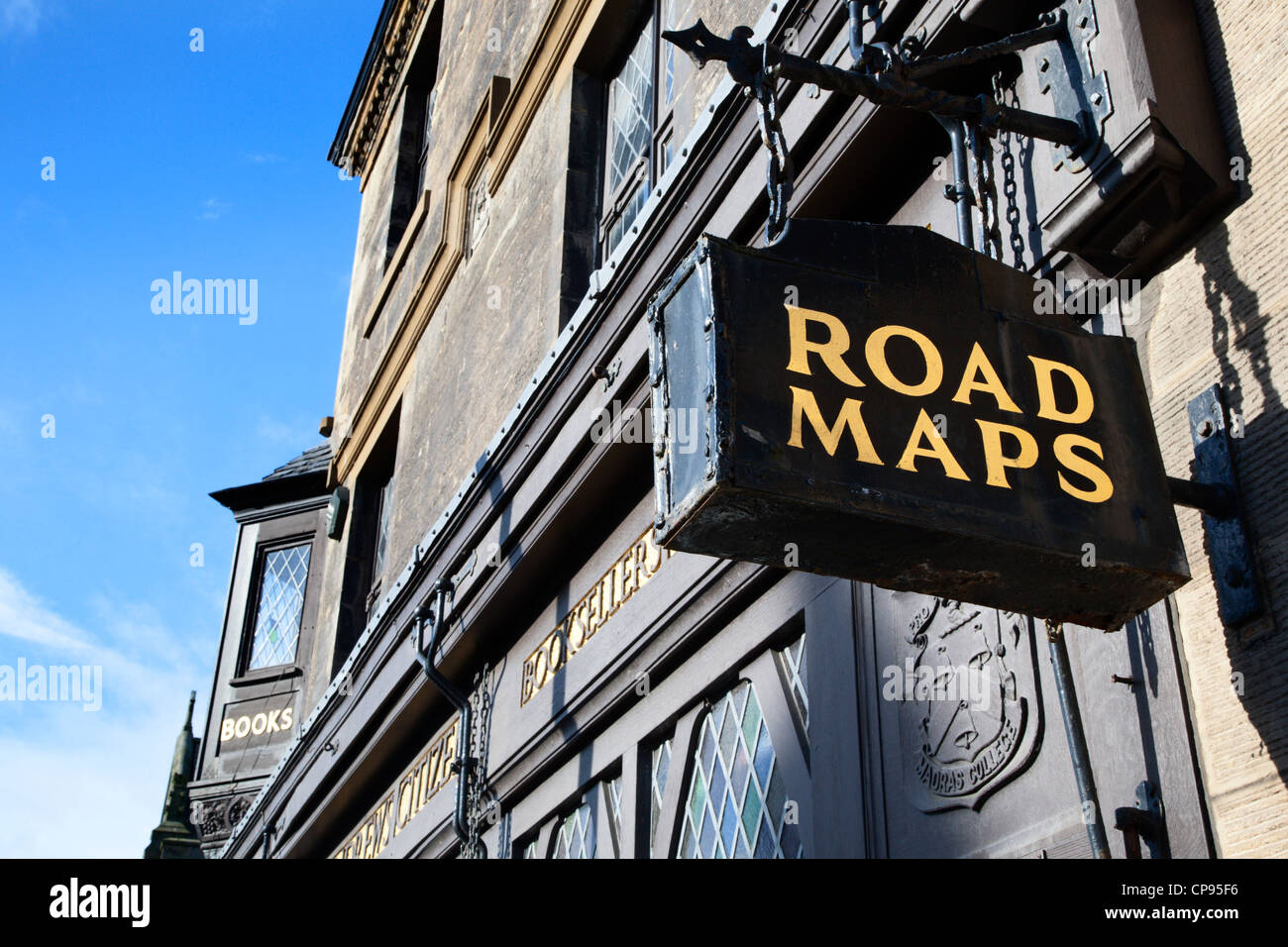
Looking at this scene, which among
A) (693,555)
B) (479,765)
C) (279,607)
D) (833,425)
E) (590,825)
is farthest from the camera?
(279,607)

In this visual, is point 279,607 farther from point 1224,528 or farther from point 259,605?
point 1224,528

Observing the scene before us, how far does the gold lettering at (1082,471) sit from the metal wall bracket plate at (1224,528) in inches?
15.8

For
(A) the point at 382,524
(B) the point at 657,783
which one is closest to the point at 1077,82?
(B) the point at 657,783

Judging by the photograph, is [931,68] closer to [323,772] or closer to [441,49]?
[323,772]

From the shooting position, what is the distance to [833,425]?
309cm

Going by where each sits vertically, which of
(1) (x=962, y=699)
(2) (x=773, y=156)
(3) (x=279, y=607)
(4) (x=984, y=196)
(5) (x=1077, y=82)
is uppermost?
(3) (x=279, y=607)

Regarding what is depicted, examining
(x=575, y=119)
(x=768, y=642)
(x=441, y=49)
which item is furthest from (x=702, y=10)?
(x=441, y=49)

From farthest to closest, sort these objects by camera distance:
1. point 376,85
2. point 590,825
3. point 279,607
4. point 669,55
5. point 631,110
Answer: point 376,85, point 279,607, point 631,110, point 669,55, point 590,825

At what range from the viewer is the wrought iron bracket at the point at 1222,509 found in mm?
3328

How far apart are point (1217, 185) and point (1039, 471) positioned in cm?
110

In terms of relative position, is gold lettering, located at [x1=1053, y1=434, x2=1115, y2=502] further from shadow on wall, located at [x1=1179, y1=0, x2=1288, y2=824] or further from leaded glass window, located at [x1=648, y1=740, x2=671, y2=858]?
leaded glass window, located at [x1=648, y1=740, x2=671, y2=858]

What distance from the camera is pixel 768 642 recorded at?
553cm

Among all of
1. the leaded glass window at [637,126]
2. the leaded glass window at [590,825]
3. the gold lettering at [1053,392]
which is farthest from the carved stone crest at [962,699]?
the leaded glass window at [637,126]

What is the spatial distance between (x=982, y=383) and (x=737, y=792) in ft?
9.07
